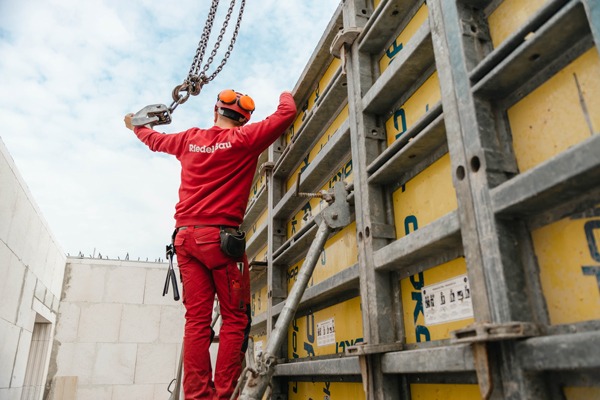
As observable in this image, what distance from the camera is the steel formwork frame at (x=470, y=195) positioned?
1.22 metres

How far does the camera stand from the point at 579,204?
1232mm

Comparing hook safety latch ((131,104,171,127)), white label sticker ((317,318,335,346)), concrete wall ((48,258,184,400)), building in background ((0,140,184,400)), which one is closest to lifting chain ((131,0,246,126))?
hook safety latch ((131,104,171,127))

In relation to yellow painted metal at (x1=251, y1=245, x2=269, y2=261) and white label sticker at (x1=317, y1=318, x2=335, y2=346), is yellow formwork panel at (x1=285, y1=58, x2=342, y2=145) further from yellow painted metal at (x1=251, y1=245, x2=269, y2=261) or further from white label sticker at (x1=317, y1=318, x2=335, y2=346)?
white label sticker at (x1=317, y1=318, x2=335, y2=346)

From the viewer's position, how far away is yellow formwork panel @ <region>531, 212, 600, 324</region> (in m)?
1.17

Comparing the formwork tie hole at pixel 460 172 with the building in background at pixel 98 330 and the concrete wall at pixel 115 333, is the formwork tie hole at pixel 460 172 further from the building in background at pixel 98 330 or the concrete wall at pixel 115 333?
the concrete wall at pixel 115 333

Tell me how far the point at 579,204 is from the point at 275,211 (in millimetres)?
2910

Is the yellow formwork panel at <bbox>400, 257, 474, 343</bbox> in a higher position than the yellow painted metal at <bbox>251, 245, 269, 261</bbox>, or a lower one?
lower

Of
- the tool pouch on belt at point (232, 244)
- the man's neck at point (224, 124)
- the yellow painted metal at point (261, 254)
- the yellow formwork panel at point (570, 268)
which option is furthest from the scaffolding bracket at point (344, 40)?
the yellow painted metal at point (261, 254)

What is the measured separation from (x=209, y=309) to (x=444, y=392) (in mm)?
1436

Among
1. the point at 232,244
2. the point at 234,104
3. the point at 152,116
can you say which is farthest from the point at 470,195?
the point at 152,116

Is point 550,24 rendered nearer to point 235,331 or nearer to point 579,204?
point 579,204

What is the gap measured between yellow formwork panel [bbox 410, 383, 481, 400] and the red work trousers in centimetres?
106

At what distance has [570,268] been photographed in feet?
4.06

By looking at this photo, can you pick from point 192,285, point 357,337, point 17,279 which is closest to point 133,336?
point 17,279
